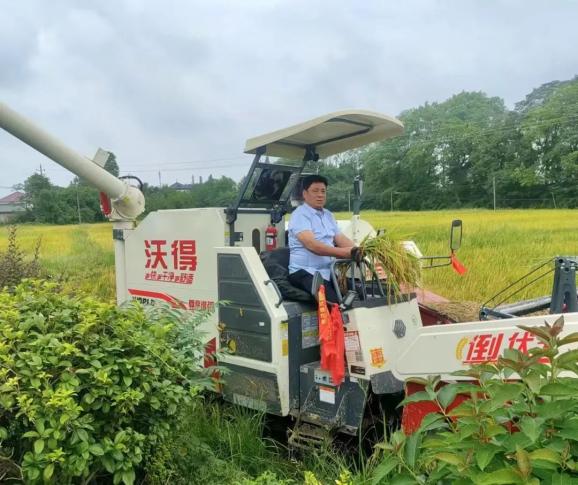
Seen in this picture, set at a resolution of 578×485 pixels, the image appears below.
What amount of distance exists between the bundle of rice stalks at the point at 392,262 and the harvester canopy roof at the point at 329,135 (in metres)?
0.95

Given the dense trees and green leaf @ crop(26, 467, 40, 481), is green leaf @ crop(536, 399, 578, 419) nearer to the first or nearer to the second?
green leaf @ crop(26, 467, 40, 481)

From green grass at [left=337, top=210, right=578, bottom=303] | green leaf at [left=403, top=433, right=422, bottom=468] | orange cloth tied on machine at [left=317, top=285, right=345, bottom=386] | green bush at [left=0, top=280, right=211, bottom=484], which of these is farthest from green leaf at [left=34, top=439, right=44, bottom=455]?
green grass at [left=337, top=210, right=578, bottom=303]

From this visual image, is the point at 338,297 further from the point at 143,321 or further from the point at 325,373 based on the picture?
the point at 143,321

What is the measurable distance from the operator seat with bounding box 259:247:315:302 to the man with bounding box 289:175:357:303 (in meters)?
0.06

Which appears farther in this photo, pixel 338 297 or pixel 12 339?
pixel 338 297

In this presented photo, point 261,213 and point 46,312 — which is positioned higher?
point 261,213

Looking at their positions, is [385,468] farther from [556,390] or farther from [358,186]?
[358,186]

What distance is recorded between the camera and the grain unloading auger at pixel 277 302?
349cm

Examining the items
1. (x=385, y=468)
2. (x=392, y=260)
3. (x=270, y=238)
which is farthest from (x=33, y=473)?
(x=270, y=238)

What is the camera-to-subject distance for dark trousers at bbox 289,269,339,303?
13.1 ft

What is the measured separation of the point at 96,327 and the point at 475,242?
9916 millimetres

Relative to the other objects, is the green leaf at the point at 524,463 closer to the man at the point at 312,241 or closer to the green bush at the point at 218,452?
the green bush at the point at 218,452

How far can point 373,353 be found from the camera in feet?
11.9

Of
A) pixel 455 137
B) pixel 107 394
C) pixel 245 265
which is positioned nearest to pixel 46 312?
pixel 107 394
